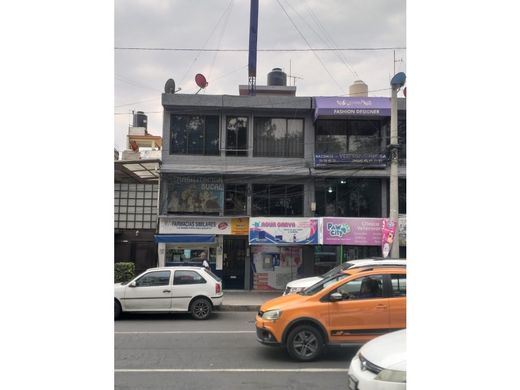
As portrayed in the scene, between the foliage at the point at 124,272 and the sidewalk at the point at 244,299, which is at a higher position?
the foliage at the point at 124,272

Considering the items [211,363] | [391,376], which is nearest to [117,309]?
[211,363]

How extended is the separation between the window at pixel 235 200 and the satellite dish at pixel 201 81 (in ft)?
14.9

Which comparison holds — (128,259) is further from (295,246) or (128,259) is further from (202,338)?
(202,338)

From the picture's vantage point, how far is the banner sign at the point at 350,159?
17328mm

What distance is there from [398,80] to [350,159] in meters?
4.91

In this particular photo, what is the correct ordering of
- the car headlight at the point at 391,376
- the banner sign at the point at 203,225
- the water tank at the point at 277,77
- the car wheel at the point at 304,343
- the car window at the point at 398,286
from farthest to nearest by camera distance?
the water tank at the point at 277,77 → the banner sign at the point at 203,225 → the car window at the point at 398,286 → the car wheel at the point at 304,343 → the car headlight at the point at 391,376

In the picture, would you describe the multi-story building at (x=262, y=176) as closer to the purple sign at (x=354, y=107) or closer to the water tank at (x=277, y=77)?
the purple sign at (x=354, y=107)

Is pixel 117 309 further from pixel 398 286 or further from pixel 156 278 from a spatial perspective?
pixel 398 286

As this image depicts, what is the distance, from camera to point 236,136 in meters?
18.0

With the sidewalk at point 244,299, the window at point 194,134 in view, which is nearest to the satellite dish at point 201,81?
the window at point 194,134

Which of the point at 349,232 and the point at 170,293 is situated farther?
the point at 349,232

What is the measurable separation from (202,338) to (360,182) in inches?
445

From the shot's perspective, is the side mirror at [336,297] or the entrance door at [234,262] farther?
the entrance door at [234,262]

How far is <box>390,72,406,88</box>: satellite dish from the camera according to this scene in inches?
498
